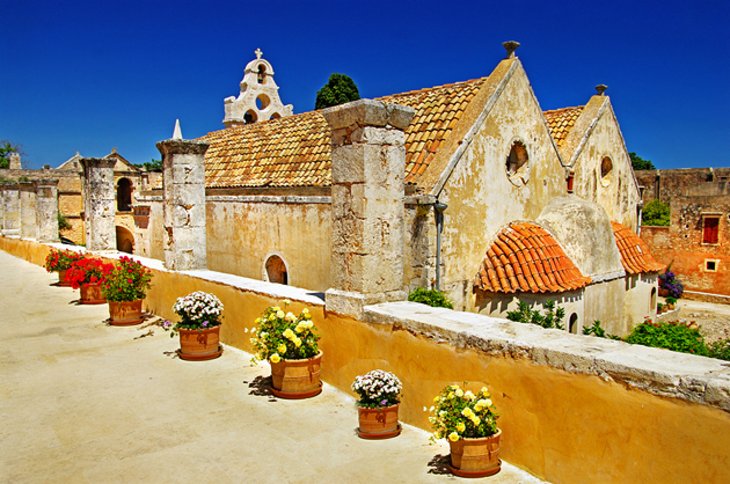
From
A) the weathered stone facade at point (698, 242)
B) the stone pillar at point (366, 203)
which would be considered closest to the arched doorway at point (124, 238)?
the weathered stone facade at point (698, 242)

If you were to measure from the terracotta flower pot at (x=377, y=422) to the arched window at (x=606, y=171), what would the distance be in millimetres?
13515

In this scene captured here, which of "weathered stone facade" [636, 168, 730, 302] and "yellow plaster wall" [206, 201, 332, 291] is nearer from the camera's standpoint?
"yellow plaster wall" [206, 201, 332, 291]

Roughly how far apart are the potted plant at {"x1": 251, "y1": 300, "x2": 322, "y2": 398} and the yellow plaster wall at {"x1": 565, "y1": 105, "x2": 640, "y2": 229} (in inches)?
419

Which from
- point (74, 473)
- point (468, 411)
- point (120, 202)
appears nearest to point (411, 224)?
point (468, 411)

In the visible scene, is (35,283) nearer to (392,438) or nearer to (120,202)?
(392,438)

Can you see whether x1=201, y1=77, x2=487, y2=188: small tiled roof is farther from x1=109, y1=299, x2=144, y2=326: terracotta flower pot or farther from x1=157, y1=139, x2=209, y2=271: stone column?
x1=109, y1=299, x2=144, y2=326: terracotta flower pot

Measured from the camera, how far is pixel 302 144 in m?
14.6

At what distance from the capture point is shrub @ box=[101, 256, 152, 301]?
350 inches

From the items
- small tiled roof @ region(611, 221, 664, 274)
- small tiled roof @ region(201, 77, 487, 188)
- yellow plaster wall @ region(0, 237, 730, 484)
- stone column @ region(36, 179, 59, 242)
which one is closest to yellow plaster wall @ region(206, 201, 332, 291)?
small tiled roof @ region(201, 77, 487, 188)

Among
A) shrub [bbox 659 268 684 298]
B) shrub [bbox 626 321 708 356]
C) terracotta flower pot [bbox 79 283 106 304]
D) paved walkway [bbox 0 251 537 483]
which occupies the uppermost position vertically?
terracotta flower pot [bbox 79 283 106 304]

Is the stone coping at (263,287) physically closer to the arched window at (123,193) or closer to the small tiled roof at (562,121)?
the small tiled roof at (562,121)

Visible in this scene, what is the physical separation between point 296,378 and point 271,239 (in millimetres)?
8073

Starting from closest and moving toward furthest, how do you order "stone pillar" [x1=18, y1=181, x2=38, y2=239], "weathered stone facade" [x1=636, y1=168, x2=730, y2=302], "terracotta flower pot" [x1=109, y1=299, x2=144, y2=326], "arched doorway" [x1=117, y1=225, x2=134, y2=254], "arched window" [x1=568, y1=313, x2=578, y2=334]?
"terracotta flower pot" [x1=109, y1=299, x2=144, y2=326] < "arched window" [x1=568, y1=313, x2=578, y2=334] < "stone pillar" [x1=18, y1=181, x2=38, y2=239] < "weathered stone facade" [x1=636, y1=168, x2=730, y2=302] < "arched doorway" [x1=117, y1=225, x2=134, y2=254]

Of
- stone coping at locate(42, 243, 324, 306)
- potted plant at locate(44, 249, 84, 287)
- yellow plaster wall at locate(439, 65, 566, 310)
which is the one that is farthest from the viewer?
potted plant at locate(44, 249, 84, 287)
